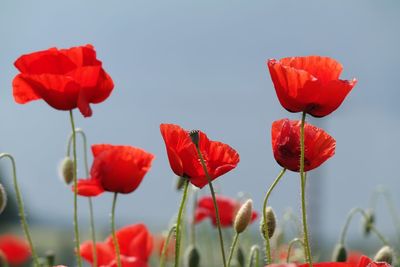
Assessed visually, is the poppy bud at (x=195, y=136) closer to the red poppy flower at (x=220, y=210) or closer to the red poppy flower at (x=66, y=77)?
the red poppy flower at (x=66, y=77)

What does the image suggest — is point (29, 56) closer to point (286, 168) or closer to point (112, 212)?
point (112, 212)

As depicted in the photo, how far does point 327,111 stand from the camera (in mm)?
1167

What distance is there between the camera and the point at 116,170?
53.0 inches

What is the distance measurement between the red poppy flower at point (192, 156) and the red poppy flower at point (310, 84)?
0.37 ft

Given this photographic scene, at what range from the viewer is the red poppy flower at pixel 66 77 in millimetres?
1331

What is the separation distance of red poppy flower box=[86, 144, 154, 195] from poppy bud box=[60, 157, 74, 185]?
24 centimetres

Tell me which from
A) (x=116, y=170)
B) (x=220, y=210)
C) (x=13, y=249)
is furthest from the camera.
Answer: (x=13, y=249)

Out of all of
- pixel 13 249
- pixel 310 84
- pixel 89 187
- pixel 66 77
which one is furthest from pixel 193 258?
pixel 13 249

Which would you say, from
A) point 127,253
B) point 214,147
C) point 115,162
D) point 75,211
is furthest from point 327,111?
point 127,253

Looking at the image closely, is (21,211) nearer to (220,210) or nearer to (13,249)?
(220,210)

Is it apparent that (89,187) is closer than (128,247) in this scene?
Yes

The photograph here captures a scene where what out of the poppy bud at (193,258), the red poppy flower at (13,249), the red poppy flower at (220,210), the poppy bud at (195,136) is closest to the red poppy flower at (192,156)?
the poppy bud at (195,136)

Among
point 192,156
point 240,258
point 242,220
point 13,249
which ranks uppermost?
point 192,156

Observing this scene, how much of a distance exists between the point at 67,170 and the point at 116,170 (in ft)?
1.03
